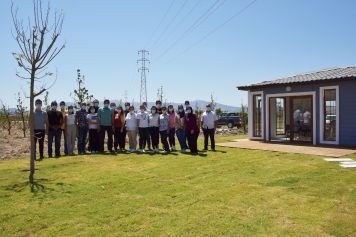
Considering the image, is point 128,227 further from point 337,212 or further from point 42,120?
point 42,120

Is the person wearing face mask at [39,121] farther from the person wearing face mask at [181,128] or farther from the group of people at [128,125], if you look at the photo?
the person wearing face mask at [181,128]

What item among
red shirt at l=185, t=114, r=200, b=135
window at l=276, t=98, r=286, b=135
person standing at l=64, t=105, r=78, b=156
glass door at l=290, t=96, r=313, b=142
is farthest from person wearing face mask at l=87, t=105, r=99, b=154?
window at l=276, t=98, r=286, b=135

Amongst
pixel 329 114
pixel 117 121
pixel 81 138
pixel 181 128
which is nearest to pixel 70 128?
pixel 81 138

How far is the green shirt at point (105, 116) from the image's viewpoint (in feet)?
36.7

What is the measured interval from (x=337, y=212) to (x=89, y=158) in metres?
7.39

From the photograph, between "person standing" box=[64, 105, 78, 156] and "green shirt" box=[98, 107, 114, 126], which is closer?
"person standing" box=[64, 105, 78, 156]

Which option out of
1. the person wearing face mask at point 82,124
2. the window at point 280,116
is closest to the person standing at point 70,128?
the person wearing face mask at point 82,124

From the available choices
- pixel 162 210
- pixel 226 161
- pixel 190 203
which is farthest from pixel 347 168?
pixel 162 210

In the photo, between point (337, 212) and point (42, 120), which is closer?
point (337, 212)

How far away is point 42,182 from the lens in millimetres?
6859

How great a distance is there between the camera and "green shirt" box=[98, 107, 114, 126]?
11.2 m

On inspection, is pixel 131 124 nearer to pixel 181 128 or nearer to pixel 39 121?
pixel 181 128

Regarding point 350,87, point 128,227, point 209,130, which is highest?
point 350,87

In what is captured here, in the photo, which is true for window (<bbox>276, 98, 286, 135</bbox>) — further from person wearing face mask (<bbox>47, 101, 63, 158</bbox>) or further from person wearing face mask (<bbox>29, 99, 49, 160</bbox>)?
person wearing face mask (<bbox>29, 99, 49, 160</bbox>)
